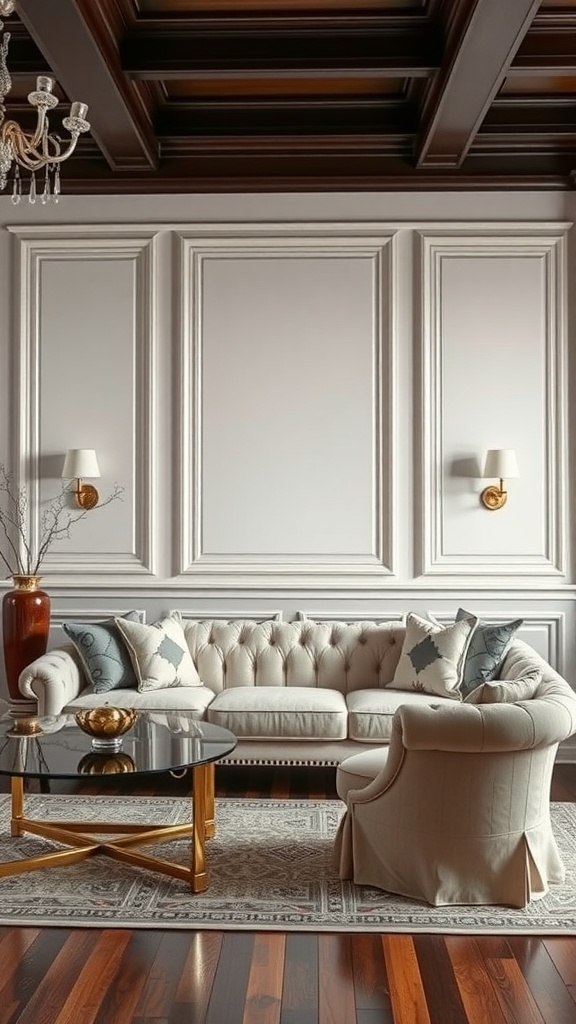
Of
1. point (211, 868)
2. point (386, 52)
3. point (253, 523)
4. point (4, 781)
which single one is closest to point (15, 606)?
point (4, 781)

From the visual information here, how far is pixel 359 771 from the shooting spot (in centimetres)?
355

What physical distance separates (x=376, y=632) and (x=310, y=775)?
2.57 ft

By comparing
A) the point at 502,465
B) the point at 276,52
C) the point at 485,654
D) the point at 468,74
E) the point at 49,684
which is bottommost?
the point at 49,684

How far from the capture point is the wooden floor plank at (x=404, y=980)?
2547 millimetres

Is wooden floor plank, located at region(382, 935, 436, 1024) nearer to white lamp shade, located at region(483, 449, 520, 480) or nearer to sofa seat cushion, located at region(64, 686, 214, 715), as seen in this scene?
sofa seat cushion, located at region(64, 686, 214, 715)

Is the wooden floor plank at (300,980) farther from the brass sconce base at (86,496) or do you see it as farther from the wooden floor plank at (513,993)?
the brass sconce base at (86,496)

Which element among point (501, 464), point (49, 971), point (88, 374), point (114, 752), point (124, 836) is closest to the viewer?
point (49, 971)

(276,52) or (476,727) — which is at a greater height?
(276,52)

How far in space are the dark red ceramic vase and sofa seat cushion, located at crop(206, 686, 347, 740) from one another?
108 cm

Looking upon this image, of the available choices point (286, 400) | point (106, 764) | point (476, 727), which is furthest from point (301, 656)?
point (476, 727)

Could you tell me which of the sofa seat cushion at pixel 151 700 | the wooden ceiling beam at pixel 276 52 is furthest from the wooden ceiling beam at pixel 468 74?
the sofa seat cushion at pixel 151 700

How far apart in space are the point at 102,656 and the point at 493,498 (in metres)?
2.21

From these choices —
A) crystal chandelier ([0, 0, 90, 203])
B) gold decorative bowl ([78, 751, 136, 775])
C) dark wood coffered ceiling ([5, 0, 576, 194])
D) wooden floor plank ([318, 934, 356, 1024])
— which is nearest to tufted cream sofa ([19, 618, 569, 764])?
gold decorative bowl ([78, 751, 136, 775])

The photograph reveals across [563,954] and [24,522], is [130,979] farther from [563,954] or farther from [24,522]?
[24,522]
